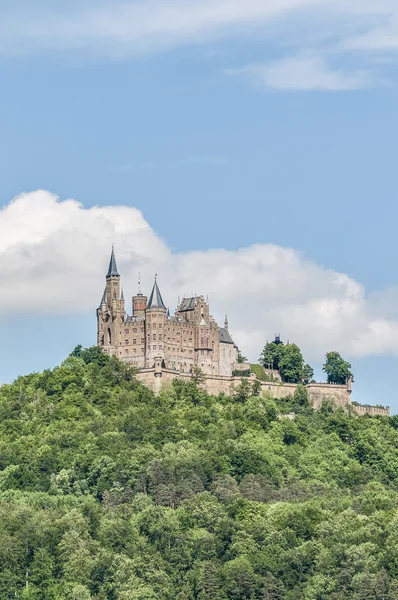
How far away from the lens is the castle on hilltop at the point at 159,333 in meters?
152

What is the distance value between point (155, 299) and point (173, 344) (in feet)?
11.8

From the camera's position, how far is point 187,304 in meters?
157

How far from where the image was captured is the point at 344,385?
15950cm

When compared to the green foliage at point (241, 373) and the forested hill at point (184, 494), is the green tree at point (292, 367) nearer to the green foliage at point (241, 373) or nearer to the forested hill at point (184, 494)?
the forested hill at point (184, 494)

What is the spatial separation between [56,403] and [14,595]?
3631cm

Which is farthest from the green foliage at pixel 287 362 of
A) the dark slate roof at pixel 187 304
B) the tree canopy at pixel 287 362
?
the dark slate roof at pixel 187 304

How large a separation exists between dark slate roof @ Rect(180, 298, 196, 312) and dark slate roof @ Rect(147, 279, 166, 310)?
3788 millimetres

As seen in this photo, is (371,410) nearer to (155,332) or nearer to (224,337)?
(224,337)

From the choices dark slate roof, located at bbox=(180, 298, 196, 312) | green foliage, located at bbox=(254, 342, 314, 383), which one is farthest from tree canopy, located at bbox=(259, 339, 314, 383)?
dark slate roof, located at bbox=(180, 298, 196, 312)

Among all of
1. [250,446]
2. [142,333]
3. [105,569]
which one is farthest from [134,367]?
[105,569]

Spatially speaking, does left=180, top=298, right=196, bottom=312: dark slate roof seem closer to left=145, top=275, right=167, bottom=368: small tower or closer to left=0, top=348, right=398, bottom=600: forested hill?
left=145, top=275, right=167, bottom=368: small tower

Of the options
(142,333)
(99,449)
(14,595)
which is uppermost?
(142,333)

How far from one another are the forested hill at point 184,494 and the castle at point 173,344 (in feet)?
4.43

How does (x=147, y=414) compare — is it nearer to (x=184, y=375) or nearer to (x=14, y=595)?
(x=184, y=375)
